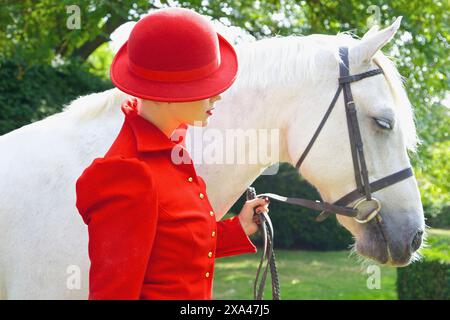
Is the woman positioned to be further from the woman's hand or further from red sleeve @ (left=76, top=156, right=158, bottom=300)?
the woman's hand

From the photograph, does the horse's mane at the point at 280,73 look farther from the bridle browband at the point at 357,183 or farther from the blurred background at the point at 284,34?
the blurred background at the point at 284,34

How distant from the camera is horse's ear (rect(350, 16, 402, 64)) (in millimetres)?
2658

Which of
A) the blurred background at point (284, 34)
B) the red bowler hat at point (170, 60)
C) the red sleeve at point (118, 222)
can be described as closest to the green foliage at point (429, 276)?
the blurred background at point (284, 34)

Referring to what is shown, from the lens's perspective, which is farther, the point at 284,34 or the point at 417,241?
the point at 284,34

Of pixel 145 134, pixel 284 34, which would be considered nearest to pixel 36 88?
pixel 284 34

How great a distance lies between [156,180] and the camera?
1811 millimetres

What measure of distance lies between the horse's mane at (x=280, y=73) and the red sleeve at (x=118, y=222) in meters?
1.09

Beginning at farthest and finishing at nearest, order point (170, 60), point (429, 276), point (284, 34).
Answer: point (429, 276) → point (284, 34) → point (170, 60)

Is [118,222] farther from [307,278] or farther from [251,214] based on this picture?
[307,278]

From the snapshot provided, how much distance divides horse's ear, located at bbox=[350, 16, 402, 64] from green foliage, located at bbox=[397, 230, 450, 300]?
14.9 ft

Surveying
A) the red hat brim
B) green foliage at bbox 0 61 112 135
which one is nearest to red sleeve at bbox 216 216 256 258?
the red hat brim

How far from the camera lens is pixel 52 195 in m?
2.52

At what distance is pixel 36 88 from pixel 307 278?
5169 millimetres
